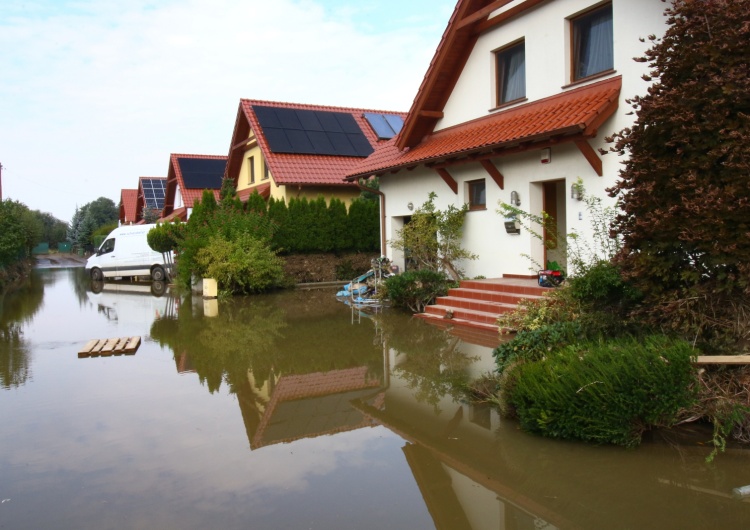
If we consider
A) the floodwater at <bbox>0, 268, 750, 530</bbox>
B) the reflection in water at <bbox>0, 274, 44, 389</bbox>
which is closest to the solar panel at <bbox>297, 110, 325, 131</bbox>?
the reflection in water at <bbox>0, 274, 44, 389</bbox>

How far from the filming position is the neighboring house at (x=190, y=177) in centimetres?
3412

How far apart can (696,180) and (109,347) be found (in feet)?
29.4

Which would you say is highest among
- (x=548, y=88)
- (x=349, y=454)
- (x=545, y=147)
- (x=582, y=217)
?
(x=548, y=88)

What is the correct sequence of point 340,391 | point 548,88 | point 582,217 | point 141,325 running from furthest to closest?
point 141,325, point 548,88, point 582,217, point 340,391

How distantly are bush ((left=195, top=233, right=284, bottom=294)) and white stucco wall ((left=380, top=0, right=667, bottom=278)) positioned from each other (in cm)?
493

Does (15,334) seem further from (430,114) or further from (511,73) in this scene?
(511,73)

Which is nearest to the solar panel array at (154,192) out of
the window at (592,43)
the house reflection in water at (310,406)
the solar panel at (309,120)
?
the solar panel at (309,120)

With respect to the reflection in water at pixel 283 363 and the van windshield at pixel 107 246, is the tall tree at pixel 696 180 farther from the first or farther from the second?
the van windshield at pixel 107 246

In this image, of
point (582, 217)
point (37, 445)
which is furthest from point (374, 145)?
point (37, 445)

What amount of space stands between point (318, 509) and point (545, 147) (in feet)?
30.3

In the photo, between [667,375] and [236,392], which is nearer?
[667,375]

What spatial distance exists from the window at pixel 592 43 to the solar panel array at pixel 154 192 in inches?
1387

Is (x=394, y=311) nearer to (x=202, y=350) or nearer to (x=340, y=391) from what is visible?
(x=202, y=350)

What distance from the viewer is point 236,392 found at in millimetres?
7781
